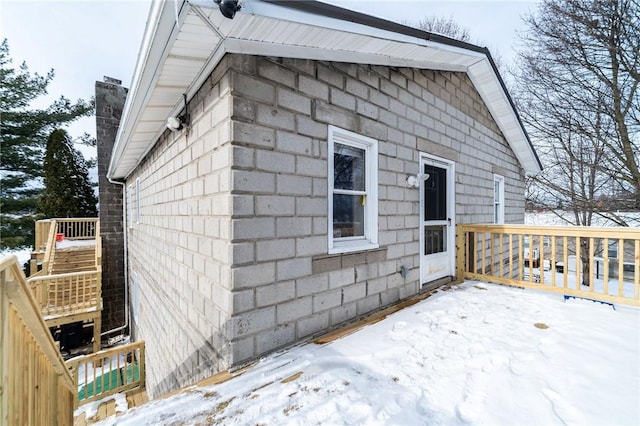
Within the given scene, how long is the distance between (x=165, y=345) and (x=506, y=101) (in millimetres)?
7905

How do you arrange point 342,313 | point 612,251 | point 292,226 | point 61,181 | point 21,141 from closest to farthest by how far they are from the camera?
point 292,226 < point 342,313 < point 61,181 < point 21,141 < point 612,251

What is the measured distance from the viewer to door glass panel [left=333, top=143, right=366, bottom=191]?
10.7ft

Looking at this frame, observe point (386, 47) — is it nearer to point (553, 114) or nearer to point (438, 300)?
point (438, 300)

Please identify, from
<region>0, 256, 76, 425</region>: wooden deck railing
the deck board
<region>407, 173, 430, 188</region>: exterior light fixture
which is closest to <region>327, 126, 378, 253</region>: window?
<region>407, 173, 430, 188</region>: exterior light fixture

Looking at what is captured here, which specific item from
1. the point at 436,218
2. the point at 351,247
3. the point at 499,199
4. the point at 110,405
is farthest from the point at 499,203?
the point at 110,405

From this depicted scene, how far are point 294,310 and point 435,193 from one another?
10.7 feet

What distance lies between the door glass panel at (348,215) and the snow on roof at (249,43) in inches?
58.5

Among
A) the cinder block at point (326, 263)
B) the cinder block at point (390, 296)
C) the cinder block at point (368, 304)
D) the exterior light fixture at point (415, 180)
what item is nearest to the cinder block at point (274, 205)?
the cinder block at point (326, 263)

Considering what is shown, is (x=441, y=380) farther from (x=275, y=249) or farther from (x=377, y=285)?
(x=275, y=249)

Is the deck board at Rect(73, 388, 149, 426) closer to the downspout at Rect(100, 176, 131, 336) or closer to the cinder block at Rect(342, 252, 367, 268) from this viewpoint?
the cinder block at Rect(342, 252, 367, 268)

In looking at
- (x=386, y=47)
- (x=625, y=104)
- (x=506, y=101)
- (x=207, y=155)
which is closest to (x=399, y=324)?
(x=207, y=155)

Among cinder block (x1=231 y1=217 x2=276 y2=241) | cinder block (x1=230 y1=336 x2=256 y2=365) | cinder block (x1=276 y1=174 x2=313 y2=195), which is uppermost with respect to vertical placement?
cinder block (x1=276 y1=174 x2=313 y2=195)

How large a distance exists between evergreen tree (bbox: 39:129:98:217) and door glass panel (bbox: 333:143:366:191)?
16.9m

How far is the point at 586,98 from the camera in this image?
10.4 m
